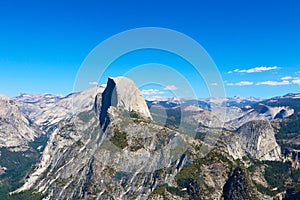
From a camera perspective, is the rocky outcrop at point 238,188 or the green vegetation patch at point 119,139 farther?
the green vegetation patch at point 119,139

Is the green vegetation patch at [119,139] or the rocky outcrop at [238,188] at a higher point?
the green vegetation patch at [119,139]

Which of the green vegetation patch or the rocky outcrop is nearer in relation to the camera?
the rocky outcrop

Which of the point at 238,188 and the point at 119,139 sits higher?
the point at 119,139

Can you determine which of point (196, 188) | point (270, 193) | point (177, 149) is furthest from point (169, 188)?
point (270, 193)

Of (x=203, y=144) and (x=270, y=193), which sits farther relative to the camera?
(x=203, y=144)

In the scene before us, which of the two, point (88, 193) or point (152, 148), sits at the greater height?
point (152, 148)

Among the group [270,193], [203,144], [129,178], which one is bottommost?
[270,193]

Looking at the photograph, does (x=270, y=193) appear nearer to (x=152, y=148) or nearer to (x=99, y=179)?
(x=152, y=148)

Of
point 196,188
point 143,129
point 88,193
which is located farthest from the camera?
point 143,129

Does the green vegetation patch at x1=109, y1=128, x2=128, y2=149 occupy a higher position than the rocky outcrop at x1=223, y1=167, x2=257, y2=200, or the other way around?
the green vegetation patch at x1=109, y1=128, x2=128, y2=149

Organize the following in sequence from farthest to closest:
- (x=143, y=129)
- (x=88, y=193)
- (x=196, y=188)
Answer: (x=143, y=129) → (x=88, y=193) → (x=196, y=188)

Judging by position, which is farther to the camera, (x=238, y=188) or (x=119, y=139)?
(x=119, y=139)
